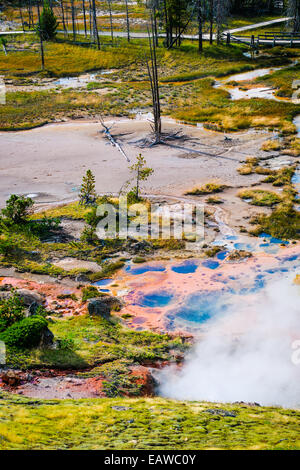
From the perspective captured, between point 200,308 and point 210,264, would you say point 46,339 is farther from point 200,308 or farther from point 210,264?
point 210,264

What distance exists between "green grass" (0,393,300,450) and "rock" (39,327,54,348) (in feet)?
9.37

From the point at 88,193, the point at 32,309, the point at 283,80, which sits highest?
the point at 283,80

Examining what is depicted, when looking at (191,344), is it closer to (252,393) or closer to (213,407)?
(252,393)

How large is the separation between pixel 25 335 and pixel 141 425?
5.56m

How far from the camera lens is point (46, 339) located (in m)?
14.6

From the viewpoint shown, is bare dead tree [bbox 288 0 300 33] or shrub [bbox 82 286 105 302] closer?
shrub [bbox 82 286 105 302]

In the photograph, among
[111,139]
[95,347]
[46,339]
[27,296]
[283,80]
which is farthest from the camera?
[283,80]

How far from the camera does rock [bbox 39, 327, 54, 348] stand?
47.5 feet

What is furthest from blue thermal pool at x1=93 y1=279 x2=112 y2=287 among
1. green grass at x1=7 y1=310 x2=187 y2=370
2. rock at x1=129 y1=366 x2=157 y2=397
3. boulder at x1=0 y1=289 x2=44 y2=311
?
rock at x1=129 y1=366 x2=157 y2=397

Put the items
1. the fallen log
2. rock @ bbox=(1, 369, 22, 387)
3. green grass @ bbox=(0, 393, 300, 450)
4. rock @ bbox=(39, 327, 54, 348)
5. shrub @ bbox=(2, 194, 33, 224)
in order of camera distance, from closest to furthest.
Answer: green grass @ bbox=(0, 393, 300, 450) → rock @ bbox=(1, 369, 22, 387) → rock @ bbox=(39, 327, 54, 348) → shrub @ bbox=(2, 194, 33, 224) → the fallen log

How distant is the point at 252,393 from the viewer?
13867 mm

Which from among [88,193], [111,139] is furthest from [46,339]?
[111,139]

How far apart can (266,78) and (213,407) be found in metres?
51.1

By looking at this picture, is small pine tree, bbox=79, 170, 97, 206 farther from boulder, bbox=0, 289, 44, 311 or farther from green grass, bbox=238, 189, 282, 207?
boulder, bbox=0, 289, 44, 311
